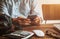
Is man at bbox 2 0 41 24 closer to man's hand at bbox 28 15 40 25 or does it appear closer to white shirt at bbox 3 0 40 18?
white shirt at bbox 3 0 40 18

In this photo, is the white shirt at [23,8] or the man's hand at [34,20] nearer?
the man's hand at [34,20]

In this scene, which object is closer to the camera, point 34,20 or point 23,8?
point 34,20

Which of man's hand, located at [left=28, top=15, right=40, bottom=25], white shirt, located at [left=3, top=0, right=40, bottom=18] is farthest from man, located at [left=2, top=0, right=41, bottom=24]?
man's hand, located at [left=28, top=15, right=40, bottom=25]

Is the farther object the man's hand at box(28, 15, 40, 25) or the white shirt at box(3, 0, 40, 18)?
the white shirt at box(3, 0, 40, 18)

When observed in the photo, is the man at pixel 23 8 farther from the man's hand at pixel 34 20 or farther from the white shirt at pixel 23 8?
the man's hand at pixel 34 20

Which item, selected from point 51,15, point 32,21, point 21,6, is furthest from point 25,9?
point 32,21

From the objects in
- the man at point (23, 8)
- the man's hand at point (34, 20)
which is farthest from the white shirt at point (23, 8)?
the man's hand at point (34, 20)

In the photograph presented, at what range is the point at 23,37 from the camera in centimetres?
84

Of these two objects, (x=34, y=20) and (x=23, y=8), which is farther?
(x=23, y=8)

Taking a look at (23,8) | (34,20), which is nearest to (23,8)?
(23,8)

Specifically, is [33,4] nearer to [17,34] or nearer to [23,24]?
[23,24]

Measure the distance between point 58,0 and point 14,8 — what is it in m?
1.10

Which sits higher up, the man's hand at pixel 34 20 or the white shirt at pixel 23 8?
the white shirt at pixel 23 8

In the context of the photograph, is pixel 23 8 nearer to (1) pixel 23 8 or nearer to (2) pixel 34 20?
(1) pixel 23 8
